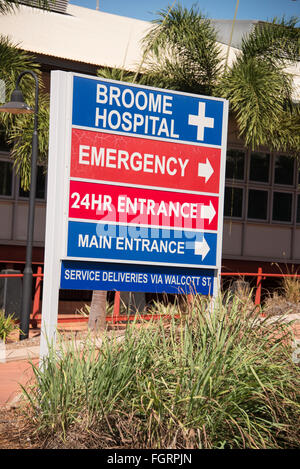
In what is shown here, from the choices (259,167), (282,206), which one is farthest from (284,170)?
(282,206)

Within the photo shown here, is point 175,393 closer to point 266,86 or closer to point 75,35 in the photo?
point 266,86

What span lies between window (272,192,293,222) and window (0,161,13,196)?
27.2 feet

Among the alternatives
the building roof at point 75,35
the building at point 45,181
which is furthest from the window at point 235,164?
the building roof at point 75,35

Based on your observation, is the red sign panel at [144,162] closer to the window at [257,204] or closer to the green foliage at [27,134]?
the green foliage at [27,134]

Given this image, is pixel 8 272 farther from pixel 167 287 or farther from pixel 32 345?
pixel 167 287

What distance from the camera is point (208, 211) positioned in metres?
7.68

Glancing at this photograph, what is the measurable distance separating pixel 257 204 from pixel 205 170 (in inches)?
631

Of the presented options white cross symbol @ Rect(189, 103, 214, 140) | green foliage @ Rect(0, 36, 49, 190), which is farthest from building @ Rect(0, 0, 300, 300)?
white cross symbol @ Rect(189, 103, 214, 140)

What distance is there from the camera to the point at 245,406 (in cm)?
569

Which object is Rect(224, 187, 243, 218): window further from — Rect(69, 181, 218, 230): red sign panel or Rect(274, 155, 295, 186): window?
Rect(69, 181, 218, 230): red sign panel

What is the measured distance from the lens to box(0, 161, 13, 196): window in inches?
785

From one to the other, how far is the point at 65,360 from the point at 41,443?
26.3 inches
